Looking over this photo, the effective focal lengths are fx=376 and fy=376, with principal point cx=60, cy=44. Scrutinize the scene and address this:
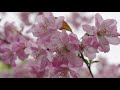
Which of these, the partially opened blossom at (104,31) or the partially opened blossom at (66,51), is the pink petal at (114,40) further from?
the partially opened blossom at (66,51)

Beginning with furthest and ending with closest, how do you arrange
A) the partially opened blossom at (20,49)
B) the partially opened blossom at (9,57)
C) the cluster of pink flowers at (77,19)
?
the cluster of pink flowers at (77,19) < the partially opened blossom at (9,57) < the partially opened blossom at (20,49)

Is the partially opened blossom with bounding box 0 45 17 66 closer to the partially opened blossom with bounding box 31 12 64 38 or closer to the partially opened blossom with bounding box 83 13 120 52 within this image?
the partially opened blossom with bounding box 31 12 64 38

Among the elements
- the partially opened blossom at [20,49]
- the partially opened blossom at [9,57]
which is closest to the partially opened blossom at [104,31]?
the partially opened blossom at [20,49]

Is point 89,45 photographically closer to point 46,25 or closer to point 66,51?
point 66,51

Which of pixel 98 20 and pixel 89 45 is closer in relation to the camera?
pixel 89 45

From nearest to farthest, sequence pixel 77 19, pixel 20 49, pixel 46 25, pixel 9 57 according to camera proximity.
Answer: pixel 46 25
pixel 20 49
pixel 9 57
pixel 77 19

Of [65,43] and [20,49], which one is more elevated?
[20,49]

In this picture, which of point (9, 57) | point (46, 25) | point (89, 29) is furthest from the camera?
point (9, 57)

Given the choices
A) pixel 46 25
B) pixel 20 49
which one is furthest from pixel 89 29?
pixel 20 49
